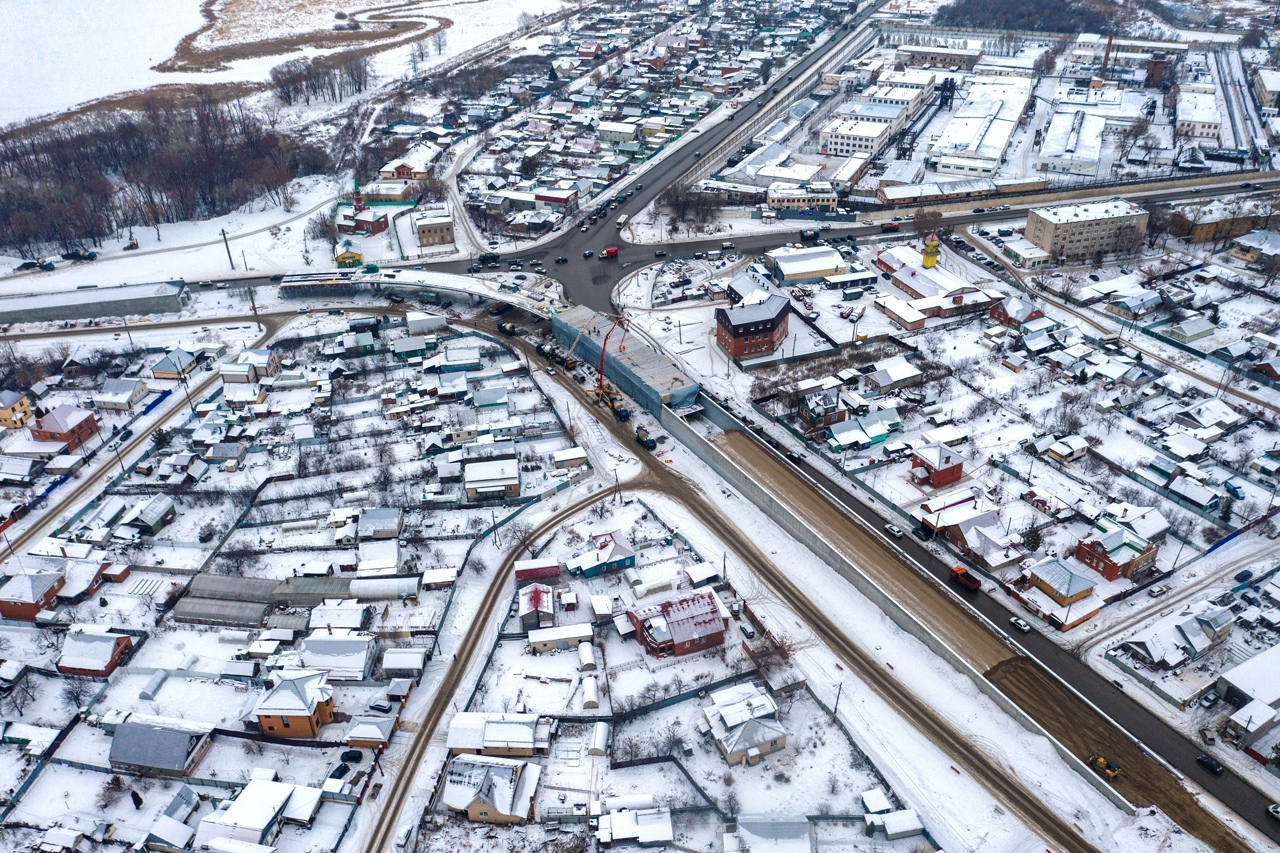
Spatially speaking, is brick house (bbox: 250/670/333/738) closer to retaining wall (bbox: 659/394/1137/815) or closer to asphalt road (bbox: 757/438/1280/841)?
retaining wall (bbox: 659/394/1137/815)

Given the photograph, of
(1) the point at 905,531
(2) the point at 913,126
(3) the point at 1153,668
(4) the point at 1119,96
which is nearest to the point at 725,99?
(2) the point at 913,126

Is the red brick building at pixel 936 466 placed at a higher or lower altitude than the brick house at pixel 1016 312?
lower

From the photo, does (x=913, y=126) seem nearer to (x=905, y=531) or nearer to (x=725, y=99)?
(x=725, y=99)

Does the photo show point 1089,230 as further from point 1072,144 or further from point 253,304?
point 253,304

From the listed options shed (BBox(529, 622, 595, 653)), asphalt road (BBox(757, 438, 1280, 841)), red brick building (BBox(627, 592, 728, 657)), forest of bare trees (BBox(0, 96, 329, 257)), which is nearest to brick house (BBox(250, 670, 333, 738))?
shed (BBox(529, 622, 595, 653))

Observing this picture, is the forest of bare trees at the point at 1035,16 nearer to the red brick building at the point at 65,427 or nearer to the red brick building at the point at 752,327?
the red brick building at the point at 752,327

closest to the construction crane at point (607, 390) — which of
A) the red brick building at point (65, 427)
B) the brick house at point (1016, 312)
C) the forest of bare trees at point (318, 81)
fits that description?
the brick house at point (1016, 312)
